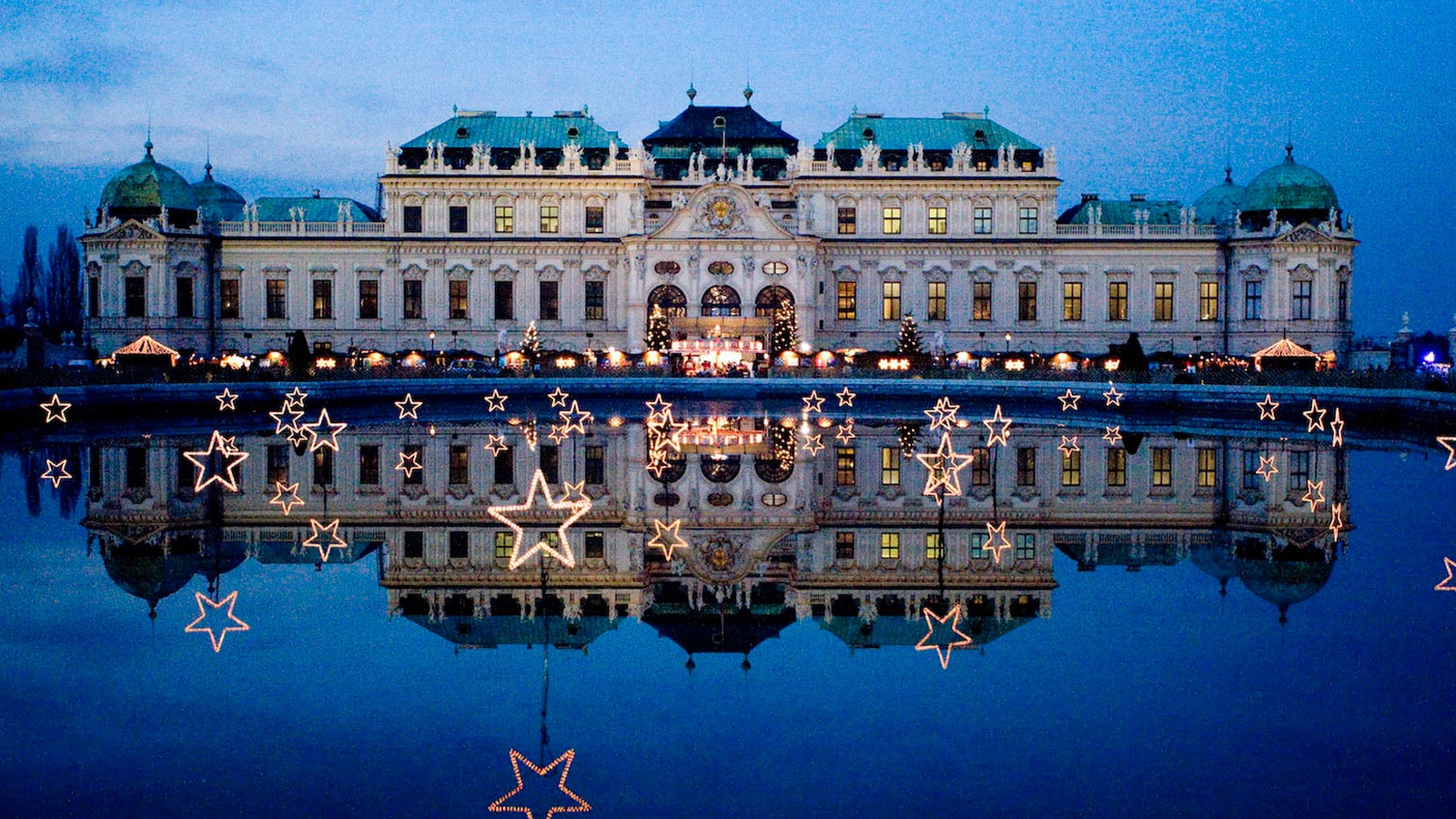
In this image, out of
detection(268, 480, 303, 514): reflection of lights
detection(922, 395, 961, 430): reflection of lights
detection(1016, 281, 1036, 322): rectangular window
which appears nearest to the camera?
detection(268, 480, 303, 514): reflection of lights

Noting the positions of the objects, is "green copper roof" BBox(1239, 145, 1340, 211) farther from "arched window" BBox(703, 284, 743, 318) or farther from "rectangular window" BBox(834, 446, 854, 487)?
"rectangular window" BBox(834, 446, 854, 487)

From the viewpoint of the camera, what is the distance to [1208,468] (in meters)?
27.4

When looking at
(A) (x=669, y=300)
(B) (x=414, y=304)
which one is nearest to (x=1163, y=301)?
(A) (x=669, y=300)

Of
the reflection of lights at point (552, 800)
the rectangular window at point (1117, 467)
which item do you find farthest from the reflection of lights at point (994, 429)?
the reflection of lights at point (552, 800)

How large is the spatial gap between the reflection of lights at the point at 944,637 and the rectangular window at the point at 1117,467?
1232 cm

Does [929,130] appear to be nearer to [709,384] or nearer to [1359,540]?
[709,384]

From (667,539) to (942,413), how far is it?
30.4 m

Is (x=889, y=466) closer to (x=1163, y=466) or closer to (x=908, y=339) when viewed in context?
(x=1163, y=466)

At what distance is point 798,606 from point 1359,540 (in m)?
8.97

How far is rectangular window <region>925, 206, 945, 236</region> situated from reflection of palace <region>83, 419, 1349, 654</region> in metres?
45.0

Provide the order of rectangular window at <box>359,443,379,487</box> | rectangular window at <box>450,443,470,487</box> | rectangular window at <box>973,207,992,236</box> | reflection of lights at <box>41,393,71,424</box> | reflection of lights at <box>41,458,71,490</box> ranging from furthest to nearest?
rectangular window at <box>973,207,992,236</box> < reflection of lights at <box>41,393,71,424</box> < rectangular window at <box>450,443,470,487</box> < rectangular window at <box>359,443,379,487</box> < reflection of lights at <box>41,458,71,490</box>

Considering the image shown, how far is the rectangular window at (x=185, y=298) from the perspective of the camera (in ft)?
243

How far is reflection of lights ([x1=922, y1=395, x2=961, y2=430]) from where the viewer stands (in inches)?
1613

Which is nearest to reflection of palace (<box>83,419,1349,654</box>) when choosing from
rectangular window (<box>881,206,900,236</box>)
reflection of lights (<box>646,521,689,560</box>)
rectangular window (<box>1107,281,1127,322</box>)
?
reflection of lights (<box>646,521,689,560</box>)
